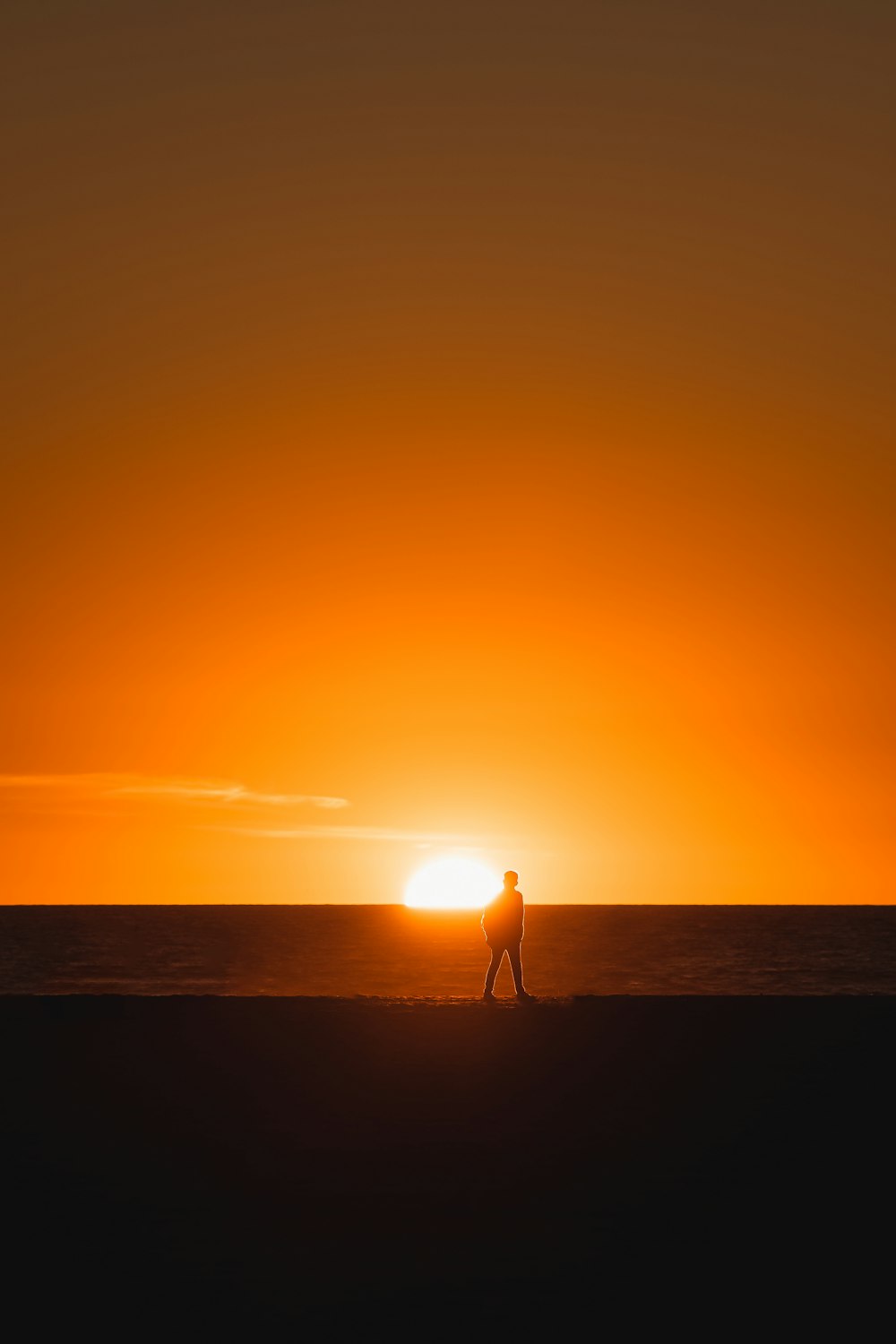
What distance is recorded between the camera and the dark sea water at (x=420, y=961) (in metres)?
50.4

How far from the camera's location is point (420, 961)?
68.0 metres

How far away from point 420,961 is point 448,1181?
57.2 m

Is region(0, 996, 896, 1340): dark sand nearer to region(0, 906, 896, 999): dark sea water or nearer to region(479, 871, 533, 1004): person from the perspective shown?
region(479, 871, 533, 1004): person

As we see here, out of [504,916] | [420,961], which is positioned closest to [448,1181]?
[504,916]

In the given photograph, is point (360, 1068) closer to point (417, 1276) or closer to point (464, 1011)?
point (464, 1011)

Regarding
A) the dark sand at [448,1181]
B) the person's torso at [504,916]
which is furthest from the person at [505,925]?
the dark sand at [448,1181]

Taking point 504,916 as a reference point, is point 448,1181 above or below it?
below

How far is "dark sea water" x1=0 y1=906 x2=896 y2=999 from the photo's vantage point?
165 feet

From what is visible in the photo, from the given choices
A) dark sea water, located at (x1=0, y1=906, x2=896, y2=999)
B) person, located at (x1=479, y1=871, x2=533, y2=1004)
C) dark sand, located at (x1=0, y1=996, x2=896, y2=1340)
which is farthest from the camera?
dark sea water, located at (x1=0, y1=906, x2=896, y2=999)

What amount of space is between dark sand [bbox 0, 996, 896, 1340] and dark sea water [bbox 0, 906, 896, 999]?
60.4ft

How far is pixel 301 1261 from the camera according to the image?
9453mm

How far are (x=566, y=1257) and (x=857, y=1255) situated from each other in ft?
6.48

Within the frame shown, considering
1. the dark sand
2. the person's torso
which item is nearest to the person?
the person's torso

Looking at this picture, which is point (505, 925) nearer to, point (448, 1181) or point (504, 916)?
point (504, 916)
